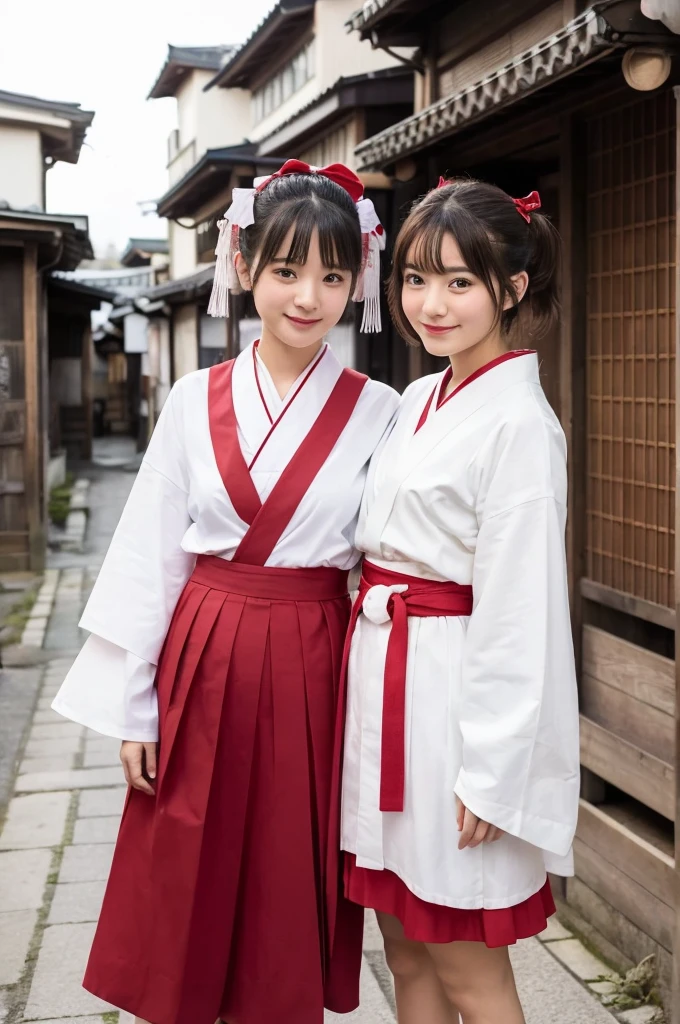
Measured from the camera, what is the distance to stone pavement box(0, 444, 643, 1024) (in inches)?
147

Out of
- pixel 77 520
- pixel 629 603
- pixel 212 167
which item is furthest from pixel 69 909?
pixel 77 520

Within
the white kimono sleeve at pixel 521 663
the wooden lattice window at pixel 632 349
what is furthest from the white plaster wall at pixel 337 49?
the white kimono sleeve at pixel 521 663

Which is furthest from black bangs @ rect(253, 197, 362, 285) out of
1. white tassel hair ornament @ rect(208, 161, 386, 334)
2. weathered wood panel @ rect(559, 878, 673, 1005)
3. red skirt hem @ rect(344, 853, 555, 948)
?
weathered wood panel @ rect(559, 878, 673, 1005)

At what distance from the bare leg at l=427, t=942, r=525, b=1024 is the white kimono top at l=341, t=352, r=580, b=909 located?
0.63 feet

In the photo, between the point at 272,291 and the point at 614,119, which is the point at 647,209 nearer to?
the point at 614,119

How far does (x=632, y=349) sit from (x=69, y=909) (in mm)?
3190

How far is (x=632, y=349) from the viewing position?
4098mm

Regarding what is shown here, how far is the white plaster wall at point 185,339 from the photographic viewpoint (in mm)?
19656

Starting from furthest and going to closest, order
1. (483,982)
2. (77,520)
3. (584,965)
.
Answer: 1. (77,520)
2. (584,965)
3. (483,982)

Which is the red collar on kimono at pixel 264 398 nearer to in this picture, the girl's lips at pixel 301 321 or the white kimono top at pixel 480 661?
the girl's lips at pixel 301 321

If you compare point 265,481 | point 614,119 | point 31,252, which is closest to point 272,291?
point 265,481

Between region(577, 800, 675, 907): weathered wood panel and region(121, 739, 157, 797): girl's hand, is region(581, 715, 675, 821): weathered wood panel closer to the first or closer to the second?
region(577, 800, 675, 907): weathered wood panel

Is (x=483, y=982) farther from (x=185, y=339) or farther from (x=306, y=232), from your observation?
(x=185, y=339)

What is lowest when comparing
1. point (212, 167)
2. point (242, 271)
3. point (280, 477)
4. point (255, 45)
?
point (280, 477)
